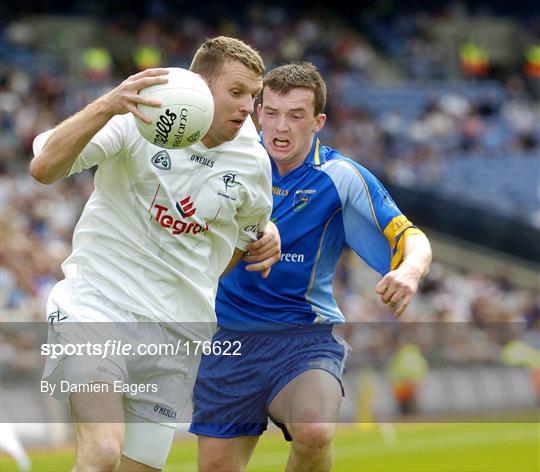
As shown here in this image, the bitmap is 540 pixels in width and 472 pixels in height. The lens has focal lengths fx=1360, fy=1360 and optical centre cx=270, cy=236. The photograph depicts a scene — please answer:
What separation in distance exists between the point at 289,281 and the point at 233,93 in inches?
67.2

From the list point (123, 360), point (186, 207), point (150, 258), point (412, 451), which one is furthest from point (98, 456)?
→ point (412, 451)

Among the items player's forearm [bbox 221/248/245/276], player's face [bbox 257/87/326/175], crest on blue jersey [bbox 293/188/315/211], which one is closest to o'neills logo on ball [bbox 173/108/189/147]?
player's forearm [bbox 221/248/245/276]

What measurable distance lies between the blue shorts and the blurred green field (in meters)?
4.99

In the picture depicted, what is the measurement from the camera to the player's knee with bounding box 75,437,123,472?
5.98 m

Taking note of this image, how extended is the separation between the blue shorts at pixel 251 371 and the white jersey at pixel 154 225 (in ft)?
3.81

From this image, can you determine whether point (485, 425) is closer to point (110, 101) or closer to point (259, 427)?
point (259, 427)

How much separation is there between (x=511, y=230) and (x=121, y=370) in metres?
21.4

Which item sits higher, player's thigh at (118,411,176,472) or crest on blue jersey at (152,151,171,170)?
crest on blue jersey at (152,151,171,170)

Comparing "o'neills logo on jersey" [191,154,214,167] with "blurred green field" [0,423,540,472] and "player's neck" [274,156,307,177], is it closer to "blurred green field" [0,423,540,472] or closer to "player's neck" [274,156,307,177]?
"player's neck" [274,156,307,177]

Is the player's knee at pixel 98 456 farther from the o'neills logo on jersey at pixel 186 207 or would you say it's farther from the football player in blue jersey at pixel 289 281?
the football player in blue jersey at pixel 289 281

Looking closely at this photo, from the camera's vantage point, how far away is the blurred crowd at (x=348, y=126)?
1808 cm

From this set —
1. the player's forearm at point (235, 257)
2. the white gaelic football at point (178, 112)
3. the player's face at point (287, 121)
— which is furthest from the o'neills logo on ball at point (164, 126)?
the player's face at point (287, 121)

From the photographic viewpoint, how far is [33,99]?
73.5ft

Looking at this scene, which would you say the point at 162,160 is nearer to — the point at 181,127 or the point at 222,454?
the point at 181,127
